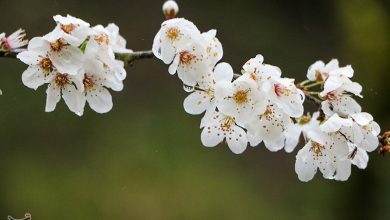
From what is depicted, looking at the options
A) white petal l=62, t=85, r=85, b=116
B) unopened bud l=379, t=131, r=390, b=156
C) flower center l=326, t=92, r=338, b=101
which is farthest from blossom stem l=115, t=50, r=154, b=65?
unopened bud l=379, t=131, r=390, b=156

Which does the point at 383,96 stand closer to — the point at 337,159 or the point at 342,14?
the point at 342,14

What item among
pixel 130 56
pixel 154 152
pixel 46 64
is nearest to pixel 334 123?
pixel 130 56

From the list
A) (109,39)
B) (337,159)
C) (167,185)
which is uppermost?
(167,185)


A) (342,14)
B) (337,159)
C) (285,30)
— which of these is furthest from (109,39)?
(285,30)

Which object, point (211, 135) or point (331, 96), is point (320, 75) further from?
point (211, 135)

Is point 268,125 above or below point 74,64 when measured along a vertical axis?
below

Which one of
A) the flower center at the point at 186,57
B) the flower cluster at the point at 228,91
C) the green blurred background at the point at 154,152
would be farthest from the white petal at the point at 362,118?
the green blurred background at the point at 154,152

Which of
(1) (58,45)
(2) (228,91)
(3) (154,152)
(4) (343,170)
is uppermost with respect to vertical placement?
(3) (154,152)
